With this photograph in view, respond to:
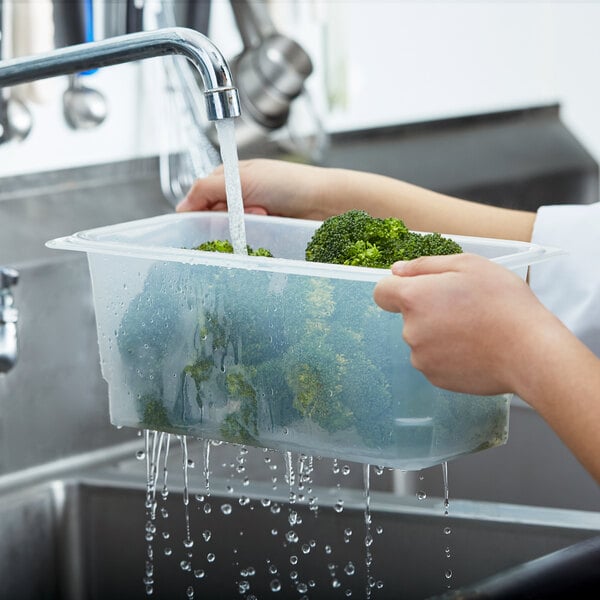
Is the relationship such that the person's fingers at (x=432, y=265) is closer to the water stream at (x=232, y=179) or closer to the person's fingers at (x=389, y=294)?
the person's fingers at (x=389, y=294)

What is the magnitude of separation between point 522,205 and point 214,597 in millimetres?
1036

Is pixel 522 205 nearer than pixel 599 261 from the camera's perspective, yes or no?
No

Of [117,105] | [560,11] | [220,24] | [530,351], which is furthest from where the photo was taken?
[560,11]

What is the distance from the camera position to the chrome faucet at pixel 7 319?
3.34 feet

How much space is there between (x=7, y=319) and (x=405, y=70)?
1141 mm

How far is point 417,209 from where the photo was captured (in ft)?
3.37

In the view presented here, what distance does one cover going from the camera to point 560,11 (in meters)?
2.31

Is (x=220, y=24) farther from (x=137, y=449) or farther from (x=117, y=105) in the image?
(x=137, y=449)

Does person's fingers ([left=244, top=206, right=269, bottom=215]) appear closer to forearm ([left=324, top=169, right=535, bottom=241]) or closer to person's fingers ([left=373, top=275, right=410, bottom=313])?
forearm ([left=324, top=169, right=535, bottom=241])

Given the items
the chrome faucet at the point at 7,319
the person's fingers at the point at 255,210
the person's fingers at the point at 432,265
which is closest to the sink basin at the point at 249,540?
the chrome faucet at the point at 7,319

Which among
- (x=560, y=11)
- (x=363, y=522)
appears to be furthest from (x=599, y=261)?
(x=560, y=11)

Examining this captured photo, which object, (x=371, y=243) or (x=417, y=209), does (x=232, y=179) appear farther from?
(x=417, y=209)

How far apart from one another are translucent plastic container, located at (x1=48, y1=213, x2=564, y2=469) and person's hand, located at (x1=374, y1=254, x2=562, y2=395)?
0.9 inches

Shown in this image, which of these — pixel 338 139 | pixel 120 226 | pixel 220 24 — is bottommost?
pixel 120 226
